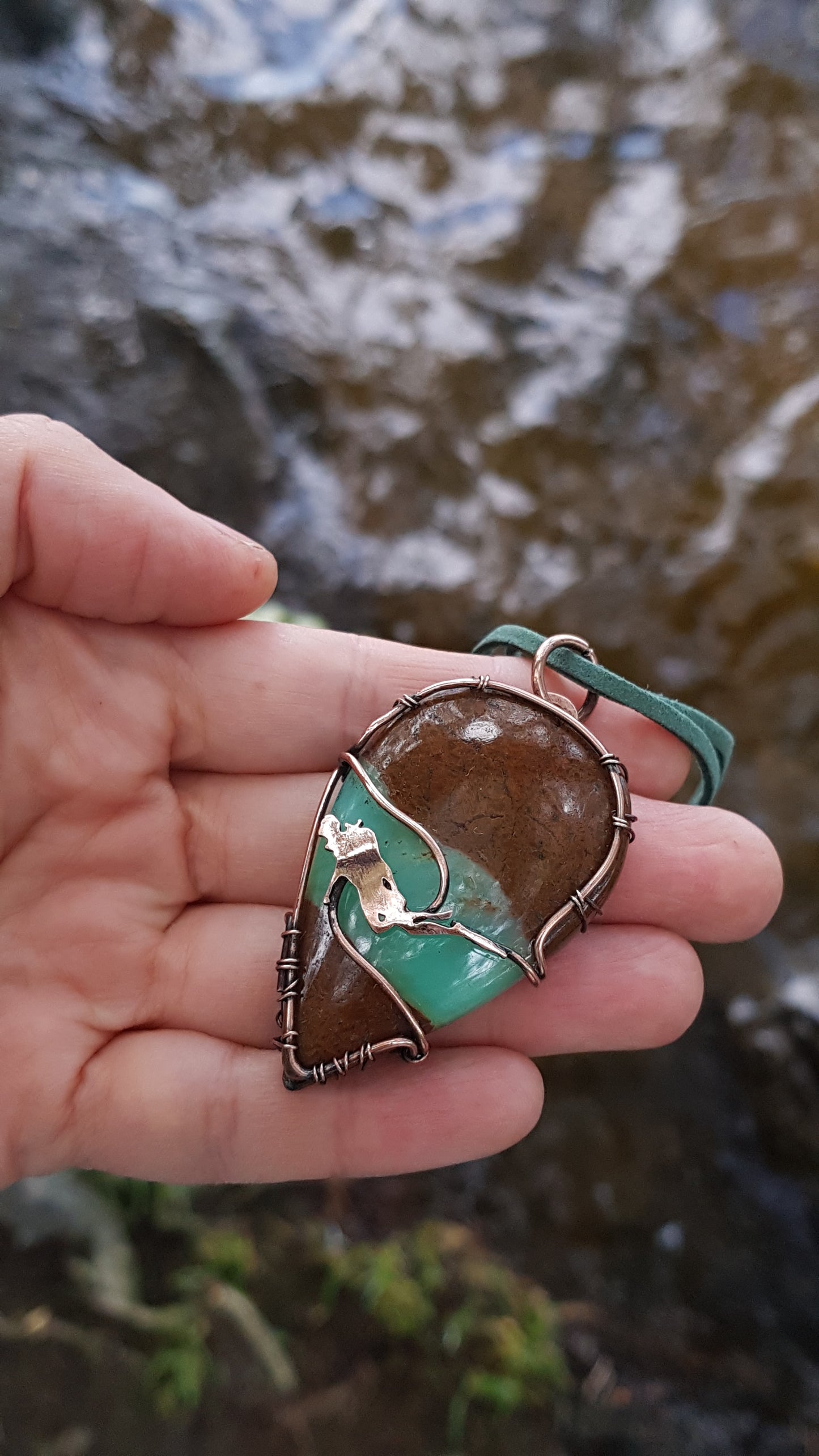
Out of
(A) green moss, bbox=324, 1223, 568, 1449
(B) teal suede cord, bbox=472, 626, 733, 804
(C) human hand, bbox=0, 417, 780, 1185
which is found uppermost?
(B) teal suede cord, bbox=472, 626, 733, 804

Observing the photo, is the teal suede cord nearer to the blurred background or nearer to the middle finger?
the middle finger

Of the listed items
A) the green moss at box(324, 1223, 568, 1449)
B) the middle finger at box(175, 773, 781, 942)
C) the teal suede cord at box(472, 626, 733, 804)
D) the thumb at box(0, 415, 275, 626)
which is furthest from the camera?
the green moss at box(324, 1223, 568, 1449)

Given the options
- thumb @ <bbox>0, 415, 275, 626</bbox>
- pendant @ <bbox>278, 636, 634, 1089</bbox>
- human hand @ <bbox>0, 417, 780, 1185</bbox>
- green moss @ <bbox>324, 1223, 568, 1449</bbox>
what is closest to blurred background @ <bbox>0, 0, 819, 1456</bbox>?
green moss @ <bbox>324, 1223, 568, 1449</bbox>

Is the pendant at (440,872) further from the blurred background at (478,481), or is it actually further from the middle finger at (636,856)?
the blurred background at (478,481)

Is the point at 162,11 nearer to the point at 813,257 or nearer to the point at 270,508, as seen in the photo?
the point at 270,508

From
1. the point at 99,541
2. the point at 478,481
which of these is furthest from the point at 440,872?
the point at 478,481

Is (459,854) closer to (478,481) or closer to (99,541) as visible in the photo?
(99,541)
